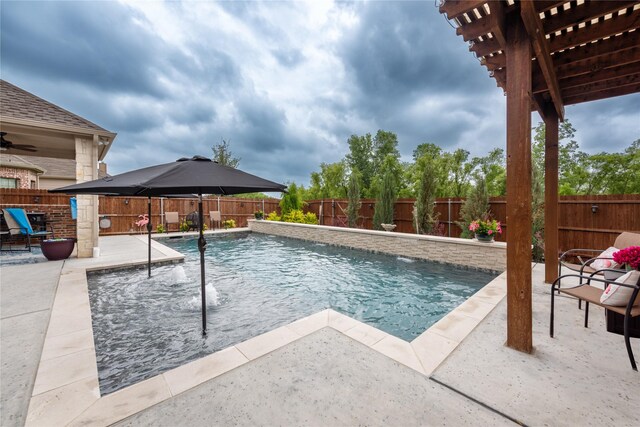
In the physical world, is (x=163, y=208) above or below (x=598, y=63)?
below

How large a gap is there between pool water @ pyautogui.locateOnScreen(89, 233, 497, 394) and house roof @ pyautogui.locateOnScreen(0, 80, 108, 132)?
3.82m

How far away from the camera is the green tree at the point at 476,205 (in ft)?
26.6

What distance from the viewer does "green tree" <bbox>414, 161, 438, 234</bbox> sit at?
9.30 m

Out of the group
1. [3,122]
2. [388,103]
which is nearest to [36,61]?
[3,122]

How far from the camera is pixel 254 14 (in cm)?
971

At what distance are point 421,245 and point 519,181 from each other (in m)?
5.20

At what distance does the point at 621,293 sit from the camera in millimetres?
2047

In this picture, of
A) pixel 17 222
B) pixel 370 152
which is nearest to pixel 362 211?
pixel 17 222

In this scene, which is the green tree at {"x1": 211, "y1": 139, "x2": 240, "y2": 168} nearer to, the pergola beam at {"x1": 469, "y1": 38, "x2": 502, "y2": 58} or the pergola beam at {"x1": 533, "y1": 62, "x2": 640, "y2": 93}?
the pergola beam at {"x1": 469, "y1": 38, "x2": 502, "y2": 58}

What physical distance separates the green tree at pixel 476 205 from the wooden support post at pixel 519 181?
6442 mm

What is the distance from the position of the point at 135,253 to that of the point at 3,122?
376cm

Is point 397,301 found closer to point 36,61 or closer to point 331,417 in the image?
point 331,417

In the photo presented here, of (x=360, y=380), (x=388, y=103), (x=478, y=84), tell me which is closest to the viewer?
(x=360, y=380)

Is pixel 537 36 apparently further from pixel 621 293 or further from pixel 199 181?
pixel 199 181
